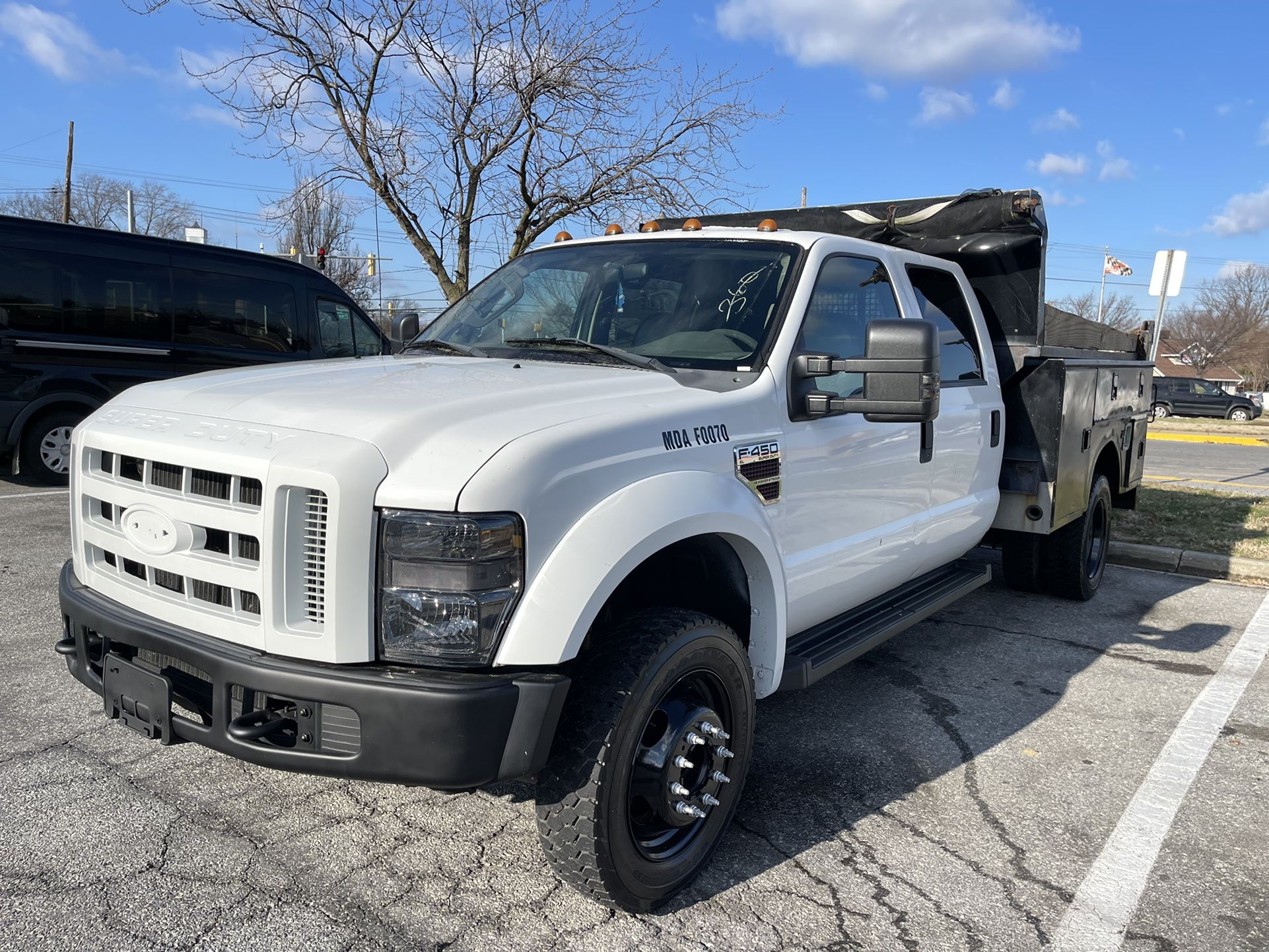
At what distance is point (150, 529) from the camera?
2.55 metres

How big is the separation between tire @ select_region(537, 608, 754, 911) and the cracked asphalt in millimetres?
149

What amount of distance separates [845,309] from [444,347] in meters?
1.58

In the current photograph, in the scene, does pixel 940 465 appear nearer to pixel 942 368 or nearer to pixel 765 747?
pixel 942 368

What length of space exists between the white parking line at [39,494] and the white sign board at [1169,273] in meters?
10.8

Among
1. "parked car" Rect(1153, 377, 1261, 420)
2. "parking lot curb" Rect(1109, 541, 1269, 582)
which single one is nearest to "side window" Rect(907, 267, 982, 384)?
"parking lot curb" Rect(1109, 541, 1269, 582)

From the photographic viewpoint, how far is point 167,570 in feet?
8.22

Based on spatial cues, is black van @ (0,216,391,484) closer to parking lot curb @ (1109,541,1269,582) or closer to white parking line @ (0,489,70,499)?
white parking line @ (0,489,70,499)

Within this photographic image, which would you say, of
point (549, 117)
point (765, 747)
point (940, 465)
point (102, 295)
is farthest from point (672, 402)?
point (549, 117)

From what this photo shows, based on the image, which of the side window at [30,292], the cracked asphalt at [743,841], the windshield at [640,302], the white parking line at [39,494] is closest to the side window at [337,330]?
the side window at [30,292]

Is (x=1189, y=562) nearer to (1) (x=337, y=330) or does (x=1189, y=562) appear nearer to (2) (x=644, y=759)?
(2) (x=644, y=759)

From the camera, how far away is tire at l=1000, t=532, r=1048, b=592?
235 inches

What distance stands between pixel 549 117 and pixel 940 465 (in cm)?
970

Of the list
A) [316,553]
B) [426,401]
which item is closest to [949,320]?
[426,401]

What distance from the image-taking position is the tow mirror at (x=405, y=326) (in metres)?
4.83
